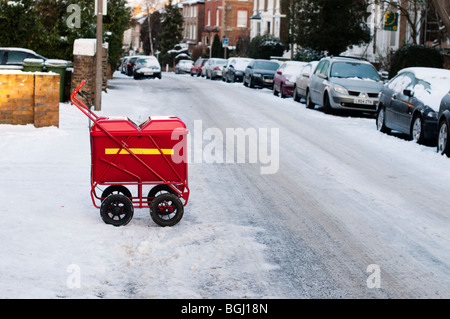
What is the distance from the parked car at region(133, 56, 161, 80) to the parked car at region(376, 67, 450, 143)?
29654mm

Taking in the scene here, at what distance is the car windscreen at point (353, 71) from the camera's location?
979 inches

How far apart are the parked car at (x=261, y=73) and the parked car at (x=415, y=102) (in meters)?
19.5

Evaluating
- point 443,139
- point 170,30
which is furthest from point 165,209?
point 170,30

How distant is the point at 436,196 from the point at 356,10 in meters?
35.0

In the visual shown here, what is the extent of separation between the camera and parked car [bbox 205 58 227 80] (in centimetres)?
5338

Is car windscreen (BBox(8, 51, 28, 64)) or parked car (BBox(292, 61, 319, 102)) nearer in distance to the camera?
car windscreen (BBox(8, 51, 28, 64))

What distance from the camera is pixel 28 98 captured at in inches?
637

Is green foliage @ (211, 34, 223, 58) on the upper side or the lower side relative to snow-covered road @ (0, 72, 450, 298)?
upper

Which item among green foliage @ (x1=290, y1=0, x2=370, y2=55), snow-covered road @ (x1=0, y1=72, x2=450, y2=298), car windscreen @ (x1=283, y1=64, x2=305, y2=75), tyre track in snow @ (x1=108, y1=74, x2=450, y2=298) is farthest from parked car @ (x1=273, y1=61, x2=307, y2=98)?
snow-covered road @ (x1=0, y1=72, x2=450, y2=298)

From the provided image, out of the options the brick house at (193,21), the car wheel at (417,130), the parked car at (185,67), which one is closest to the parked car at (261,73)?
the car wheel at (417,130)

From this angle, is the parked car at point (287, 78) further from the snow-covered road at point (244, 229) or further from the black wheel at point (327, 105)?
the snow-covered road at point (244, 229)

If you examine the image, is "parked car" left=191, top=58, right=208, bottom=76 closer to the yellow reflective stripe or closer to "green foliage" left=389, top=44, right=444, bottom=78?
"green foliage" left=389, top=44, right=444, bottom=78

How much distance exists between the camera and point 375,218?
9203 mm

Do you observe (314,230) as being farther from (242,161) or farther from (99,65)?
(99,65)
